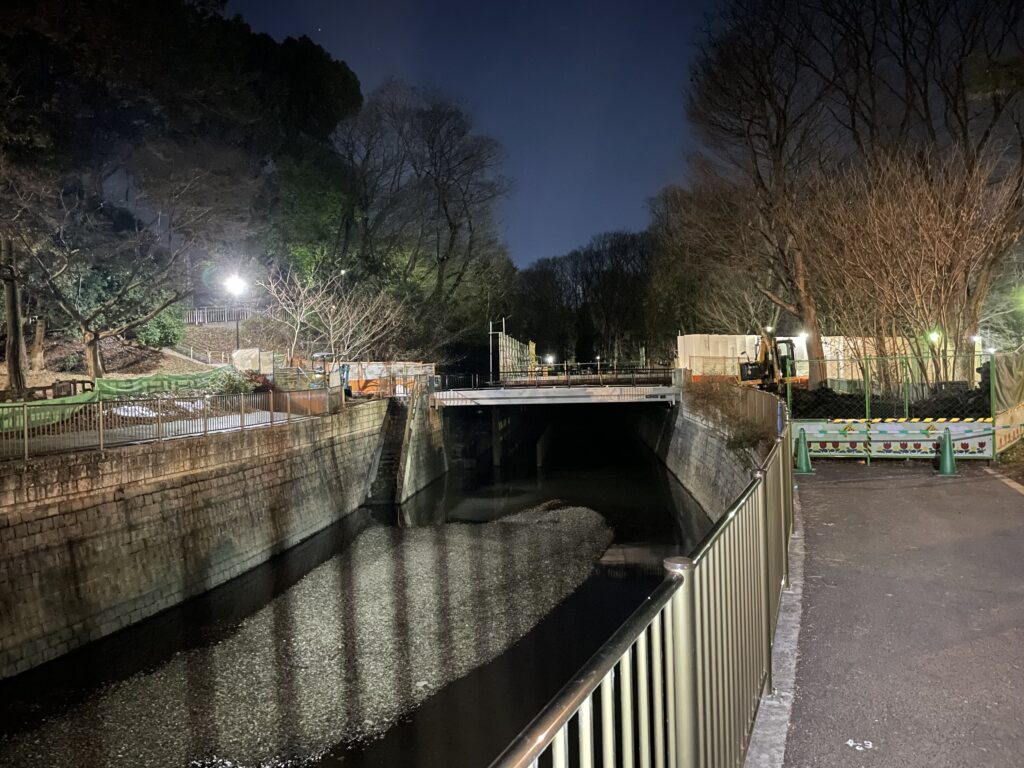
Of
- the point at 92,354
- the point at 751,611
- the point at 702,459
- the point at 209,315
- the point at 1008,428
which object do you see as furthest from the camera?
the point at 209,315

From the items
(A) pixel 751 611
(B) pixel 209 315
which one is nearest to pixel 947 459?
(A) pixel 751 611

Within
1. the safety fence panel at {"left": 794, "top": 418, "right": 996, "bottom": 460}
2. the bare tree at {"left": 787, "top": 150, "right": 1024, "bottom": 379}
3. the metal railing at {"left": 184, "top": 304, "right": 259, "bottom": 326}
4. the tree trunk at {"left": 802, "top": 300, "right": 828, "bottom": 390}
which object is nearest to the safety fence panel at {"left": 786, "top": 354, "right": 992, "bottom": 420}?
the bare tree at {"left": 787, "top": 150, "right": 1024, "bottom": 379}

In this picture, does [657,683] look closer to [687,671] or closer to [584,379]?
[687,671]

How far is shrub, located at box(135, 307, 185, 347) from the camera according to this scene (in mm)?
29805

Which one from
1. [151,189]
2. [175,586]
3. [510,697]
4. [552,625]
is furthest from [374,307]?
[510,697]

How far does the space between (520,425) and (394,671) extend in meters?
32.4

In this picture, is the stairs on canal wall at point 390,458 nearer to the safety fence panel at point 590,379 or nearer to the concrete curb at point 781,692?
the safety fence panel at point 590,379

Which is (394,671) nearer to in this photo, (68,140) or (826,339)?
(68,140)

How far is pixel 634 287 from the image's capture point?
5872 centimetres

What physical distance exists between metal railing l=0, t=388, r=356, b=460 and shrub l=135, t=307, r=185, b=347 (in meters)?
14.6

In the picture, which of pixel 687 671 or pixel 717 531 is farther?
pixel 717 531

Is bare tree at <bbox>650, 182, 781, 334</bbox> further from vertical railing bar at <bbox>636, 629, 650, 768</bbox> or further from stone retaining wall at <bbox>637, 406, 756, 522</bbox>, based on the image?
vertical railing bar at <bbox>636, 629, 650, 768</bbox>

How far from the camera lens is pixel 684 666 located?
90.6 inches

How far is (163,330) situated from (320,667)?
2496 centimetres
